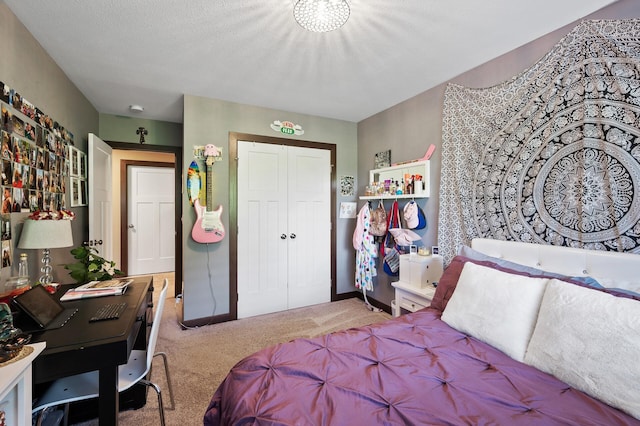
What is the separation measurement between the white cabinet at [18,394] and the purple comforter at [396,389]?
610 millimetres

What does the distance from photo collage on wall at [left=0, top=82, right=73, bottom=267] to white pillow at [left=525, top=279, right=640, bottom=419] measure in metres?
2.77

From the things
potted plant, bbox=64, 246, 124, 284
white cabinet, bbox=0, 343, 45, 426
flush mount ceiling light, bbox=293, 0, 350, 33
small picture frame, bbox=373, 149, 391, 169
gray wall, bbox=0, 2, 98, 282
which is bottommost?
white cabinet, bbox=0, 343, 45, 426

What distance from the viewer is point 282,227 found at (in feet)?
11.1

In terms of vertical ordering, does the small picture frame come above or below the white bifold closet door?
above

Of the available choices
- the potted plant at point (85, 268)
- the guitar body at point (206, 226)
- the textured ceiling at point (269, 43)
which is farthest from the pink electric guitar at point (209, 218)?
the potted plant at point (85, 268)

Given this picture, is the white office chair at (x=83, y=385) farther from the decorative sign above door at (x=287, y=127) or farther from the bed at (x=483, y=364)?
the decorative sign above door at (x=287, y=127)

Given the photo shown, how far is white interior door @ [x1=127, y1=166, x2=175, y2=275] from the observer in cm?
502

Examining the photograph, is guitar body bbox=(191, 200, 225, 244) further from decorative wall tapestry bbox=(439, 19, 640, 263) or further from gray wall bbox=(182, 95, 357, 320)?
decorative wall tapestry bbox=(439, 19, 640, 263)

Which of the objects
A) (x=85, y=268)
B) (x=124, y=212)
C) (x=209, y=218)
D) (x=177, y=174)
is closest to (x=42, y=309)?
(x=85, y=268)

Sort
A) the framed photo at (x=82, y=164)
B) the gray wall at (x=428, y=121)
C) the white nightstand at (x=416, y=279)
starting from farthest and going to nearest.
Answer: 1. the framed photo at (x=82, y=164)
2. the white nightstand at (x=416, y=279)
3. the gray wall at (x=428, y=121)

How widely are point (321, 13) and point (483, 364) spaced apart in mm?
1972

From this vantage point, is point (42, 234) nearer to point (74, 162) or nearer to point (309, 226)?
point (74, 162)

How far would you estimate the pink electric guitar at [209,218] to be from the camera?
2887mm

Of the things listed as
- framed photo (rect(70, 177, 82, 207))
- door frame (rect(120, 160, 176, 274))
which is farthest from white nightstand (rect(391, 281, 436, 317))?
door frame (rect(120, 160, 176, 274))
